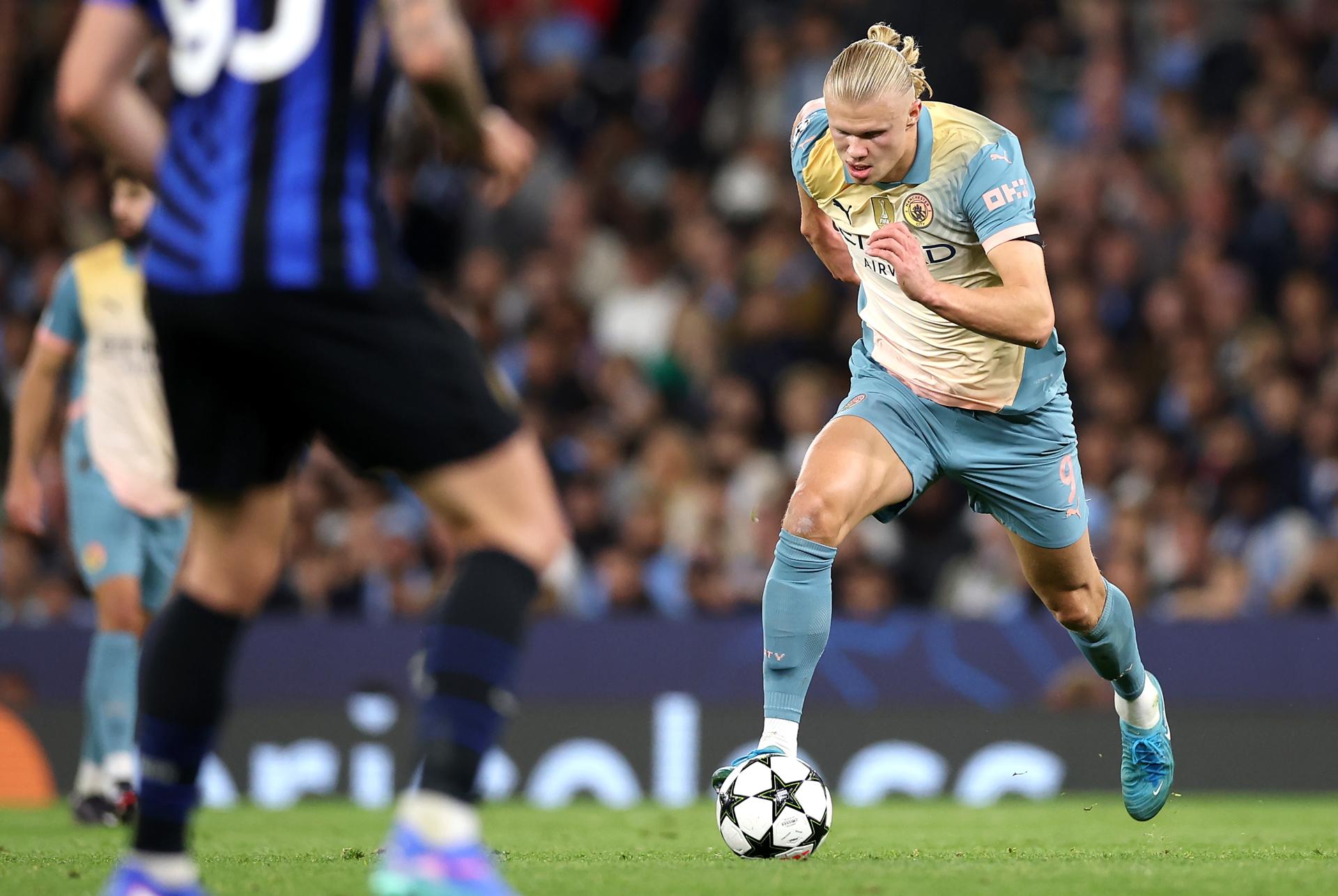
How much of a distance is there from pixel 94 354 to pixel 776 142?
276 inches

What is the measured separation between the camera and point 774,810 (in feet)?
16.6

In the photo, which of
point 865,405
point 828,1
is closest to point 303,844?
point 865,405

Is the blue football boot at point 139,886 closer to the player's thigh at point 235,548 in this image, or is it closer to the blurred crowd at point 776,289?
the player's thigh at point 235,548

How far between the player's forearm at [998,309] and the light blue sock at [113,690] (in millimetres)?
3859

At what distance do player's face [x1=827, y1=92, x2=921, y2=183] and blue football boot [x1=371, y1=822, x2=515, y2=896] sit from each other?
2861mm

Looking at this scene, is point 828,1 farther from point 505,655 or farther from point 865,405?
point 505,655

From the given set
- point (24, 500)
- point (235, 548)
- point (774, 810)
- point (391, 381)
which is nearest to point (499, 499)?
point (391, 381)

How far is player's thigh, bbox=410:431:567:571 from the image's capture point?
3.42 meters

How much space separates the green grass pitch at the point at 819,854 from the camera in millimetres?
4219

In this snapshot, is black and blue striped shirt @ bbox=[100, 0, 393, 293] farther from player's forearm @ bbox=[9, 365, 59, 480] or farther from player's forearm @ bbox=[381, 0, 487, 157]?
player's forearm @ bbox=[9, 365, 59, 480]

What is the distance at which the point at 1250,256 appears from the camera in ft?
39.9

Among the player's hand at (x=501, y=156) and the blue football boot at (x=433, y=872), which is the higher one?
the player's hand at (x=501, y=156)

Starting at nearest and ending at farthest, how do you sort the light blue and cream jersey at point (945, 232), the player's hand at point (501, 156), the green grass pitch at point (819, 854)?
the player's hand at point (501, 156) → the green grass pitch at point (819, 854) → the light blue and cream jersey at point (945, 232)

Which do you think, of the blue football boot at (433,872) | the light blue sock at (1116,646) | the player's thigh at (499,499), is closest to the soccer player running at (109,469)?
the light blue sock at (1116,646)
